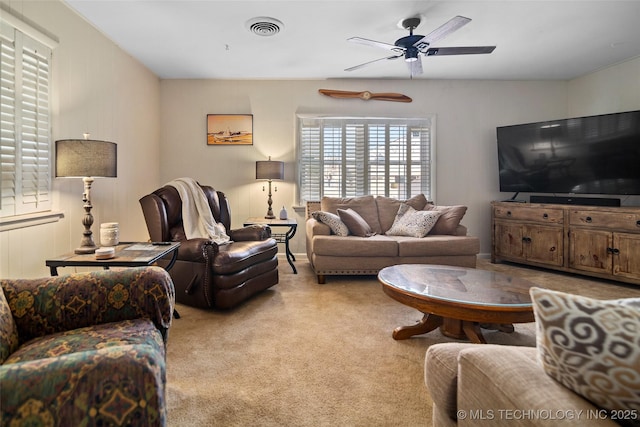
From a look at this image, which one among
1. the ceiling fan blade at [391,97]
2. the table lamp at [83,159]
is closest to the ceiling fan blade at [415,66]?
the ceiling fan blade at [391,97]

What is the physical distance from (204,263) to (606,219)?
4081mm

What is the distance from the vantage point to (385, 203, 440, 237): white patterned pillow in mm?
3705

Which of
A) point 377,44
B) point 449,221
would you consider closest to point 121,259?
point 377,44

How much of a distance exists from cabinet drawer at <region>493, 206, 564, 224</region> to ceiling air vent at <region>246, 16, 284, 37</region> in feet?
11.5

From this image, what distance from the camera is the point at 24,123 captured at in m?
2.17

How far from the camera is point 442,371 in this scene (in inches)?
37.7

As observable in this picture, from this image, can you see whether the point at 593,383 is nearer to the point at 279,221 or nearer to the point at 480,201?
the point at 279,221

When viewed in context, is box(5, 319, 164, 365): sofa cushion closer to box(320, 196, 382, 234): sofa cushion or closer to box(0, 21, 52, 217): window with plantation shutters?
box(0, 21, 52, 217): window with plantation shutters

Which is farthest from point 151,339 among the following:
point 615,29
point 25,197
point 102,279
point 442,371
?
point 615,29

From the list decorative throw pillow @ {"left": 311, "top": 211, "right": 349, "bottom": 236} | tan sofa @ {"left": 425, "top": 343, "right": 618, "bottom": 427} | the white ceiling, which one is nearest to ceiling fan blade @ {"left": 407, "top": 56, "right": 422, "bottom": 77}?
the white ceiling

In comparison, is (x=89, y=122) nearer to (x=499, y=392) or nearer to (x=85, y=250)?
(x=85, y=250)

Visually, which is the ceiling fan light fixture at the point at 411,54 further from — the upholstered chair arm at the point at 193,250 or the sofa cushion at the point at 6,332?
the sofa cushion at the point at 6,332

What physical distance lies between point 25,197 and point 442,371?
8.87 ft

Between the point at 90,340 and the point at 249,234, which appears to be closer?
the point at 90,340
